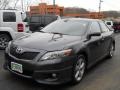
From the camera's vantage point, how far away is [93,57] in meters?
6.35

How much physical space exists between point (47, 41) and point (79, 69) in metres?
0.98

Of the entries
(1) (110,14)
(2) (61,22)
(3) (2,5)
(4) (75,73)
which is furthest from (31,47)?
(1) (110,14)

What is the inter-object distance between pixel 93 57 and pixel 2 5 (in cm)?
3189

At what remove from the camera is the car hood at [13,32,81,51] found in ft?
16.6

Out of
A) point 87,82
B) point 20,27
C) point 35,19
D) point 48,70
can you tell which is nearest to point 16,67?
point 48,70

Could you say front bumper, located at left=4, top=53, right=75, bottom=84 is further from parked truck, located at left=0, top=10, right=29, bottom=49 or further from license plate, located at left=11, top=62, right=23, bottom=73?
parked truck, located at left=0, top=10, right=29, bottom=49

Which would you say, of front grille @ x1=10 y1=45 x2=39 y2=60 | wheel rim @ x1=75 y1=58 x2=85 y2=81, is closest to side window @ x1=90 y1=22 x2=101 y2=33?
wheel rim @ x1=75 y1=58 x2=85 y2=81

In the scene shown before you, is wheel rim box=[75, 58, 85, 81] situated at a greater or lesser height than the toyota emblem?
lesser

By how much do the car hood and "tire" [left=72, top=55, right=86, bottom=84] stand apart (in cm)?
47

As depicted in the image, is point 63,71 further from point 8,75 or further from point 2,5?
point 2,5

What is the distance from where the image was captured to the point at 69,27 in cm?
652

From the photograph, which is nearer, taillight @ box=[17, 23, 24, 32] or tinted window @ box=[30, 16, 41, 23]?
taillight @ box=[17, 23, 24, 32]

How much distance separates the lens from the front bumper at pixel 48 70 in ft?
15.6

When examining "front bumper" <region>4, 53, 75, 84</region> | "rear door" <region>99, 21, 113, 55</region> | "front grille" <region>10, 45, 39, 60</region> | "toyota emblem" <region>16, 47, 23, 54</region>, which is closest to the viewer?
"front bumper" <region>4, 53, 75, 84</region>
